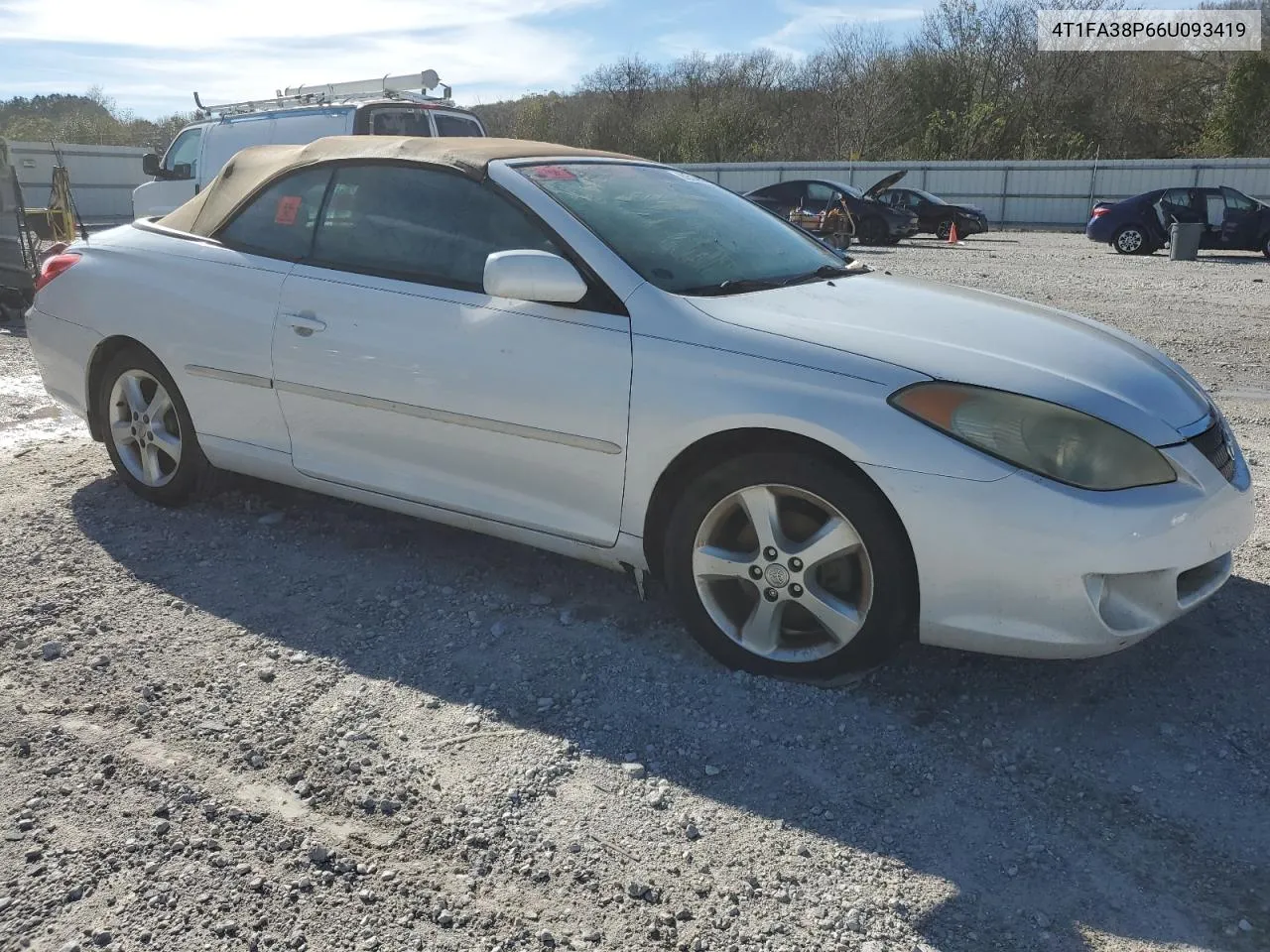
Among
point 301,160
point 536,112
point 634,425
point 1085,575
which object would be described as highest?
point 536,112

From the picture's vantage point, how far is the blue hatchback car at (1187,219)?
1920 cm

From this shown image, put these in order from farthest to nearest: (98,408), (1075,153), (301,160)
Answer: (1075,153)
(98,408)
(301,160)

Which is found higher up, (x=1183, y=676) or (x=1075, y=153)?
(x=1075, y=153)

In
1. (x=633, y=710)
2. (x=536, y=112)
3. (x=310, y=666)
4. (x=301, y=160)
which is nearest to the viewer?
(x=633, y=710)

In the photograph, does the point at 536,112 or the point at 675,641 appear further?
the point at 536,112

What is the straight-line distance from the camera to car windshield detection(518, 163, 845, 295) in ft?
11.6

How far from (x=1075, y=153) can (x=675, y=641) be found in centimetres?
4177

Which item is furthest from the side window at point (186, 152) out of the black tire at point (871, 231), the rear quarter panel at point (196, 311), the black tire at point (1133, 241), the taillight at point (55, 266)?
the black tire at point (1133, 241)

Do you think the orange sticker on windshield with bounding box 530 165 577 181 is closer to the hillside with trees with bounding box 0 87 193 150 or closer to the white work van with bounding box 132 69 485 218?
the white work van with bounding box 132 69 485 218

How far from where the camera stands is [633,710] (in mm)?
3109

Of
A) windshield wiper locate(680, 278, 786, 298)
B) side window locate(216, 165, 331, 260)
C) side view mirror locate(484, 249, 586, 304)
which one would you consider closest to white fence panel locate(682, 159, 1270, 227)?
side window locate(216, 165, 331, 260)

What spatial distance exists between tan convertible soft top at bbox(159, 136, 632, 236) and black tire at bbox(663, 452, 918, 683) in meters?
1.48

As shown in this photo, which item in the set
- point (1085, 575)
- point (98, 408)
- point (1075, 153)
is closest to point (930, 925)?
point (1085, 575)

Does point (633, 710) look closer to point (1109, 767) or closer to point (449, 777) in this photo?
point (449, 777)
